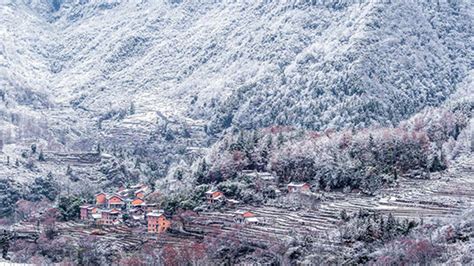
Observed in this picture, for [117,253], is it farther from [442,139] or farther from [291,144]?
[442,139]

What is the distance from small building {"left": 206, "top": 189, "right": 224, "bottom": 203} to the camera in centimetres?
7094

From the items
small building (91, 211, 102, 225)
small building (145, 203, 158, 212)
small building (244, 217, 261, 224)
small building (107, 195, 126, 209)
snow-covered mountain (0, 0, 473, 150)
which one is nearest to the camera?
small building (244, 217, 261, 224)

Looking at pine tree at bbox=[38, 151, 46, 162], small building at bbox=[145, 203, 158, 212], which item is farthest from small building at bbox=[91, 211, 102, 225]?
pine tree at bbox=[38, 151, 46, 162]

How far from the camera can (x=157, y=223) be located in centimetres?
6838

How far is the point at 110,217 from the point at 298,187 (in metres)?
16.4

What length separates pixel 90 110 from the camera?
5349 inches

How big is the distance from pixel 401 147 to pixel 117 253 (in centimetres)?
2398

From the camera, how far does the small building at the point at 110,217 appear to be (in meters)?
73.4

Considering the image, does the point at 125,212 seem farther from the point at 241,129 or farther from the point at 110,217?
the point at 241,129

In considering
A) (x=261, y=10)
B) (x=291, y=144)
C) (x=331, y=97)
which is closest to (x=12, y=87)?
(x=261, y=10)

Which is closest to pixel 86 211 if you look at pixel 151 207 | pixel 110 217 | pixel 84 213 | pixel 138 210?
pixel 84 213

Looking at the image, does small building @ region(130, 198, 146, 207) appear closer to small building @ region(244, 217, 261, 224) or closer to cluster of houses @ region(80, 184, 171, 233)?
cluster of houses @ region(80, 184, 171, 233)

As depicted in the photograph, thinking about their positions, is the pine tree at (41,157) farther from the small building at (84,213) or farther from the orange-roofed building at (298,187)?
the orange-roofed building at (298,187)

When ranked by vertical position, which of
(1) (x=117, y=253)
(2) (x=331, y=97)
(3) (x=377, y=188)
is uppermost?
(2) (x=331, y=97)
